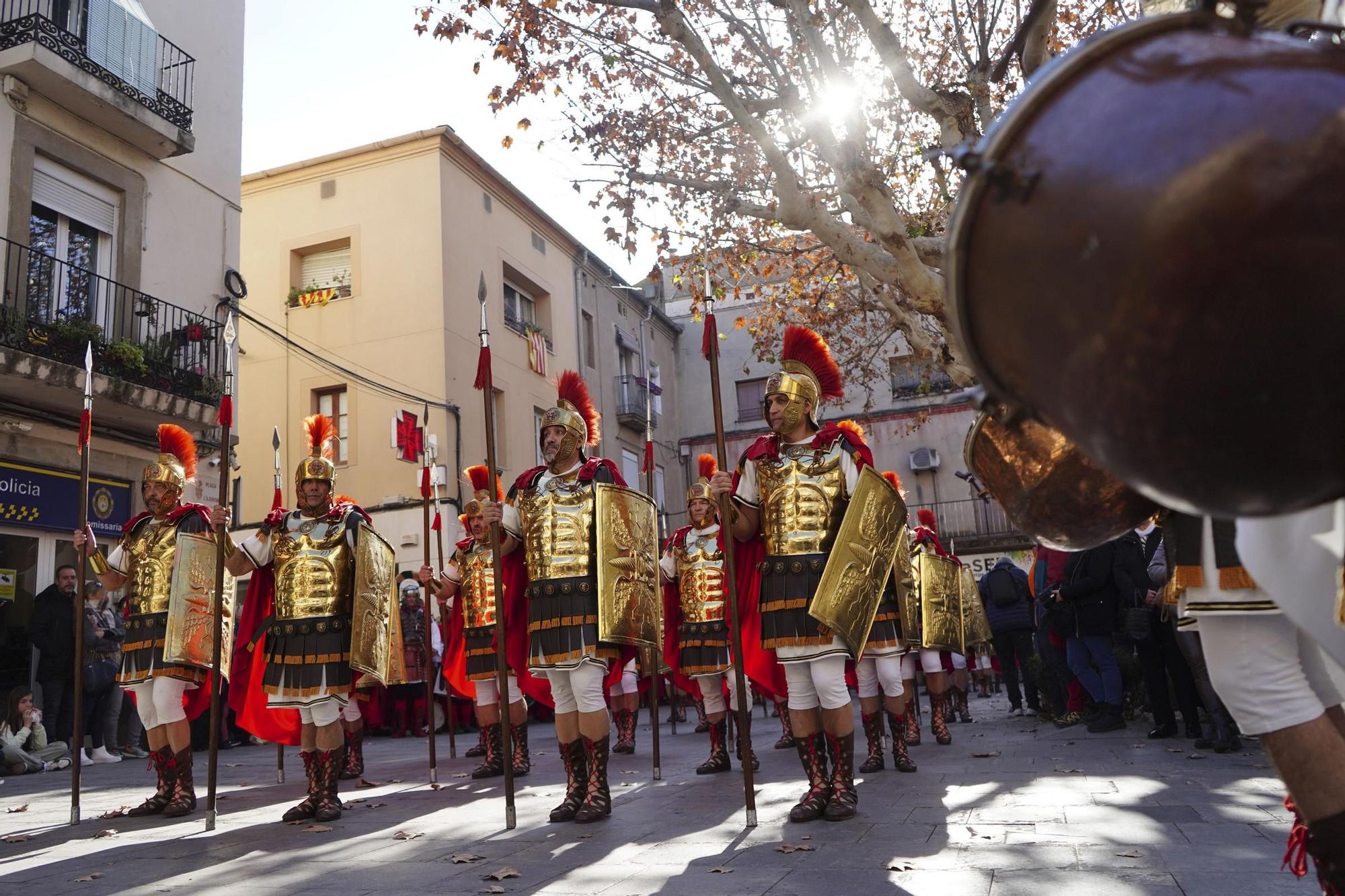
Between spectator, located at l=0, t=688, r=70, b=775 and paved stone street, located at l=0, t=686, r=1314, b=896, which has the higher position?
spectator, located at l=0, t=688, r=70, b=775

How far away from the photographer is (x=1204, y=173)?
1155mm

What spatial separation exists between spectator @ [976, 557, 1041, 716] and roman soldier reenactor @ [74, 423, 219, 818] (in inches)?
318

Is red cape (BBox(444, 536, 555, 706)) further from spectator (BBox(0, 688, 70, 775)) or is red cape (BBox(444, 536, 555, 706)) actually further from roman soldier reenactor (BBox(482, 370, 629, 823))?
spectator (BBox(0, 688, 70, 775))

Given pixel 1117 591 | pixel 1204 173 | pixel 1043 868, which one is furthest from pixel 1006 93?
pixel 1204 173

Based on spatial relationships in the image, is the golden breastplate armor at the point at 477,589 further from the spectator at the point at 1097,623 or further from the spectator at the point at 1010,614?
the spectator at the point at 1010,614

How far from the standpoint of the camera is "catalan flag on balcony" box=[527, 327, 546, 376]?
2378 centimetres

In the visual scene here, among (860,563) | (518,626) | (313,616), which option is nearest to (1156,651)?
(860,563)

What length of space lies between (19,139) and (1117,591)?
1332 centimetres

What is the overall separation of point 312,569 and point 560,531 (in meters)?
1.63

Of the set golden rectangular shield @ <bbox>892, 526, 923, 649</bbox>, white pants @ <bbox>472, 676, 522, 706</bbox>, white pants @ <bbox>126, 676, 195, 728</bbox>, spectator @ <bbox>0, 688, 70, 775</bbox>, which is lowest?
spectator @ <bbox>0, 688, 70, 775</bbox>

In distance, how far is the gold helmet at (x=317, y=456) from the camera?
6383 millimetres

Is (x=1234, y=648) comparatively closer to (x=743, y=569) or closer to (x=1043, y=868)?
(x=1043, y=868)

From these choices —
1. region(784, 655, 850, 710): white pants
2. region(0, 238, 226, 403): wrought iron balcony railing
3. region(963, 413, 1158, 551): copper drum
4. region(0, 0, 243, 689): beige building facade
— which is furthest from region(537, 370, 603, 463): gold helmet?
region(0, 0, 243, 689): beige building facade

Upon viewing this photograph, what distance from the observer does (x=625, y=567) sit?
5.63m
